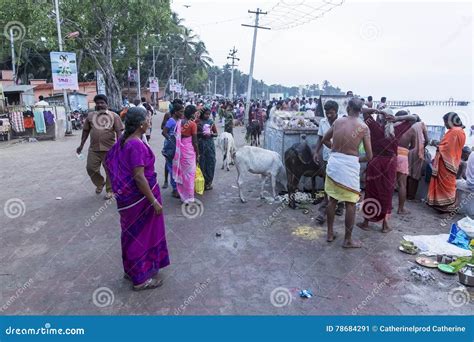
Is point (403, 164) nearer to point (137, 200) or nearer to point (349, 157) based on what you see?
point (349, 157)

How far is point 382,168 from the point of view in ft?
16.7

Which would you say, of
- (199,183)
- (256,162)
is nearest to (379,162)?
(256,162)

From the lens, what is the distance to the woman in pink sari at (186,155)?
5.86 meters

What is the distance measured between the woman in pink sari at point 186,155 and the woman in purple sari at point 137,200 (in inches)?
94.5

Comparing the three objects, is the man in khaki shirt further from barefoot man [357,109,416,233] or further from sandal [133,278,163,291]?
barefoot man [357,109,416,233]

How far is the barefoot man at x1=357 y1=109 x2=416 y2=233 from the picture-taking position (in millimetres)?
5078

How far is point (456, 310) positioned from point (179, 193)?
4.22m

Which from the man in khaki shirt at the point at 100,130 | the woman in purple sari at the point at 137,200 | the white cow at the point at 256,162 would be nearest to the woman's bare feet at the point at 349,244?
the white cow at the point at 256,162

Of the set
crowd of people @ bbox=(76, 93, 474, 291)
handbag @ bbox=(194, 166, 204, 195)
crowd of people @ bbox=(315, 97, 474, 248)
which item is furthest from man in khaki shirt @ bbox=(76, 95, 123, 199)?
crowd of people @ bbox=(315, 97, 474, 248)

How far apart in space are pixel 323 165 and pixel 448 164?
1.96 m

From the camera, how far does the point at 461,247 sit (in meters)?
4.61

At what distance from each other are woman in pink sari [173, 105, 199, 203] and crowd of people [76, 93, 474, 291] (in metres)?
0.02

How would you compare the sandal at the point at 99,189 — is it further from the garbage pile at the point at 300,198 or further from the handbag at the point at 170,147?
the garbage pile at the point at 300,198
